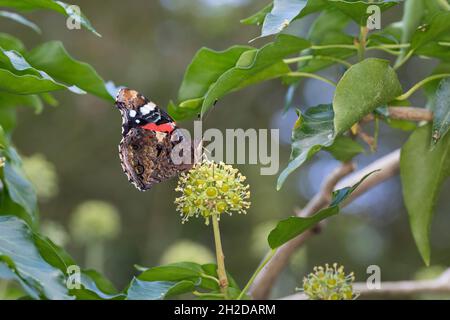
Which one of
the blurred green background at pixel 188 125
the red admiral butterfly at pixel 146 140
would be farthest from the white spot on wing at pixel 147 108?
the blurred green background at pixel 188 125

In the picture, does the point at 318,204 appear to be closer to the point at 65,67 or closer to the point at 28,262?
the point at 65,67

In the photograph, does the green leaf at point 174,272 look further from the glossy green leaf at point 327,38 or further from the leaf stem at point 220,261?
the glossy green leaf at point 327,38

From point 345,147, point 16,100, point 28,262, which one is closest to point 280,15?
point 345,147

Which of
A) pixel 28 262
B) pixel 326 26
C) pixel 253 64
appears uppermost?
pixel 326 26

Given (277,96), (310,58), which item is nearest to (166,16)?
(277,96)

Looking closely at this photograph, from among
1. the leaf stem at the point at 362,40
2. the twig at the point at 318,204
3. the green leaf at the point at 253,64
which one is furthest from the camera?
the twig at the point at 318,204
